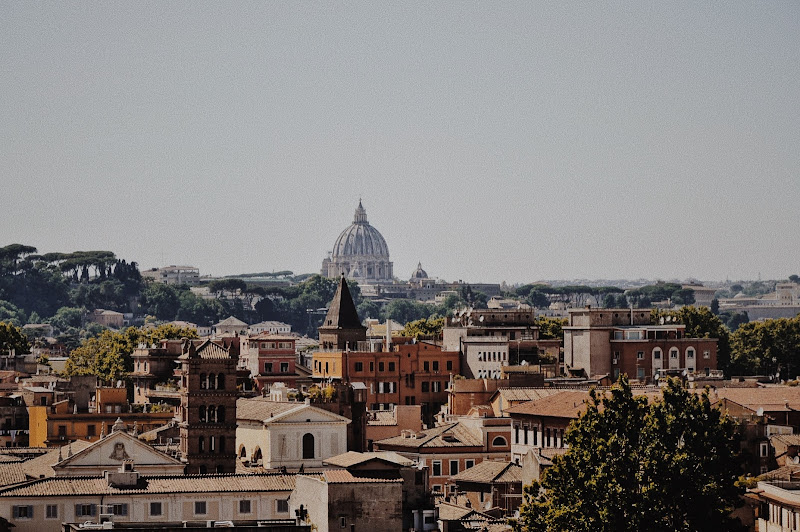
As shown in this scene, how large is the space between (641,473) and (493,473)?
628 inches

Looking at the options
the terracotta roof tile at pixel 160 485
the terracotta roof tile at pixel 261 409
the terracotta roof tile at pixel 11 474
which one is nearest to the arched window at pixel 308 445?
the terracotta roof tile at pixel 261 409

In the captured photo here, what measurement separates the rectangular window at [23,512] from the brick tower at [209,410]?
42.8 ft

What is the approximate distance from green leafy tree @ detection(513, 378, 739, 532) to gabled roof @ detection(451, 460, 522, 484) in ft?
40.0

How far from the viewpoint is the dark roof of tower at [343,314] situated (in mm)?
116312

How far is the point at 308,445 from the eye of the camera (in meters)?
67.1

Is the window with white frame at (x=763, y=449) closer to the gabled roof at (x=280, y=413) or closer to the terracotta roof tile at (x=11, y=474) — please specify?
the gabled roof at (x=280, y=413)

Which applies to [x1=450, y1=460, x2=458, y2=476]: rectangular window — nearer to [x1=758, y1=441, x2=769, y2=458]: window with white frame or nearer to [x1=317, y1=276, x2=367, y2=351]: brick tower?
[x1=758, y1=441, x2=769, y2=458]: window with white frame

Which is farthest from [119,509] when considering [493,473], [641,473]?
[493,473]

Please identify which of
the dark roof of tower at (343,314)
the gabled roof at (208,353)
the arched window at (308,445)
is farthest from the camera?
the dark roof of tower at (343,314)

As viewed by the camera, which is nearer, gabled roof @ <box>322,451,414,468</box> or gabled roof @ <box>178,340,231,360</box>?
gabled roof @ <box>322,451,414,468</box>

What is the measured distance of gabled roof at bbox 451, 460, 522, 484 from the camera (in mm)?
63531

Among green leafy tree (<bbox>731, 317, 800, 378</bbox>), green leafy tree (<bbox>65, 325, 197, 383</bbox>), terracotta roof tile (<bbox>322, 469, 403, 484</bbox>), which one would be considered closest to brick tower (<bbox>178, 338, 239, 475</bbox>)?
terracotta roof tile (<bbox>322, 469, 403, 484</bbox>)

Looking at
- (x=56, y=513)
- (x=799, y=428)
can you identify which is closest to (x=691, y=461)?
(x=56, y=513)

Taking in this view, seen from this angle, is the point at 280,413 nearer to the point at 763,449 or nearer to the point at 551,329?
the point at 763,449
